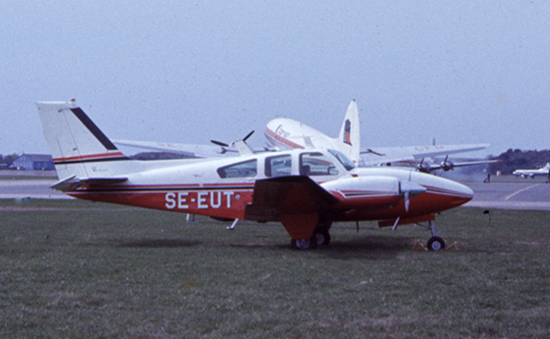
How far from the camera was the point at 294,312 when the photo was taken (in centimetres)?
610

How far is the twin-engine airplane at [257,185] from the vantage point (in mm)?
10656

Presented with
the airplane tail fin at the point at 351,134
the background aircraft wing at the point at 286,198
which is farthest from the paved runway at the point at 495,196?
the background aircraft wing at the point at 286,198

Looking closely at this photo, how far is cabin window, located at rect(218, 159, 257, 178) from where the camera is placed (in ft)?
38.7

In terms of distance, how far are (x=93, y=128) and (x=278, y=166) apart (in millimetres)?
4414

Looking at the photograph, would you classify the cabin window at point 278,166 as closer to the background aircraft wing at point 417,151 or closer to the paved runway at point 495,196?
the paved runway at point 495,196

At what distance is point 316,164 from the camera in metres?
11.6

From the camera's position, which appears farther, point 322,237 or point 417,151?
point 417,151

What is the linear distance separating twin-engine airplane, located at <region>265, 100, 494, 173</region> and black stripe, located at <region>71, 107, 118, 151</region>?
76.9 ft

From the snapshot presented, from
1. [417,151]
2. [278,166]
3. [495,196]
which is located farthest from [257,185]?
[417,151]

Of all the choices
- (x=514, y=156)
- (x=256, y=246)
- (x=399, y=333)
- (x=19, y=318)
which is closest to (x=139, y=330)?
(x=19, y=318)

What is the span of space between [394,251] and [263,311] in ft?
18.1

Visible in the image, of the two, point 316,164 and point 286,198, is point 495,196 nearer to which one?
point 316,164

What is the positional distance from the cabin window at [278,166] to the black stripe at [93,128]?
12.4ft

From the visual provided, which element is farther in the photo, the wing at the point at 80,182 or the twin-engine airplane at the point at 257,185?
the wing at the point at 80,182
